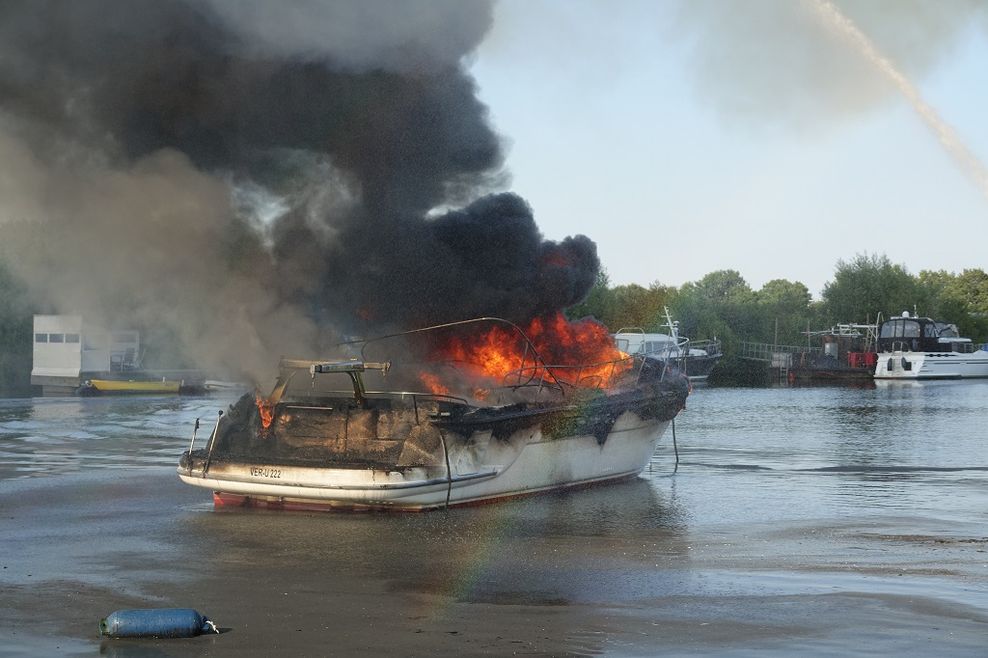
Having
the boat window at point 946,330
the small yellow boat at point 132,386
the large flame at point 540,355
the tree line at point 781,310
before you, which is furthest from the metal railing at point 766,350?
the large flame at point 540,355

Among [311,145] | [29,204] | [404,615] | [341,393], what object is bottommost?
[404,615]

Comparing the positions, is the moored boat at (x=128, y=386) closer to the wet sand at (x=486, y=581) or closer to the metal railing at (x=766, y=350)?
the wet sand at (x=486, y=581)

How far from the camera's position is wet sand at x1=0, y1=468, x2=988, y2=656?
10945 mm

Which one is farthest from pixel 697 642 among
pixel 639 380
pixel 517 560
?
pixel 639 380

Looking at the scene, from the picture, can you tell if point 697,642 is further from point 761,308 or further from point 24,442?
point 761,308

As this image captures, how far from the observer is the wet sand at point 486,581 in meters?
10.9

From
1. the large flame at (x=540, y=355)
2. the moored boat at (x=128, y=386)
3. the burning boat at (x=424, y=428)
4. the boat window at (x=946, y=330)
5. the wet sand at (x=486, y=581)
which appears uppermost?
the boat window at (x=946, y=330)

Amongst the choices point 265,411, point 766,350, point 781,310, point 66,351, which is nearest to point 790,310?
point 781,310

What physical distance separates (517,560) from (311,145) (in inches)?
394

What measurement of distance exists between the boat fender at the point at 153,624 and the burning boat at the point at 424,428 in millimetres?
6679

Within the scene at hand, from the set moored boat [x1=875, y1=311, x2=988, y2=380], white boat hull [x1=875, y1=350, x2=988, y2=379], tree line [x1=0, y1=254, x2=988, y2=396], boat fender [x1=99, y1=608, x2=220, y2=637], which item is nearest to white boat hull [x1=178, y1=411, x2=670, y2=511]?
boat fender [x1=99, y1=608, x2=220, y2=637]

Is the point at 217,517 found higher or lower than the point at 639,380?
lower

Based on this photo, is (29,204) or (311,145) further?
(311,145)

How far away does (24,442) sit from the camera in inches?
1196
